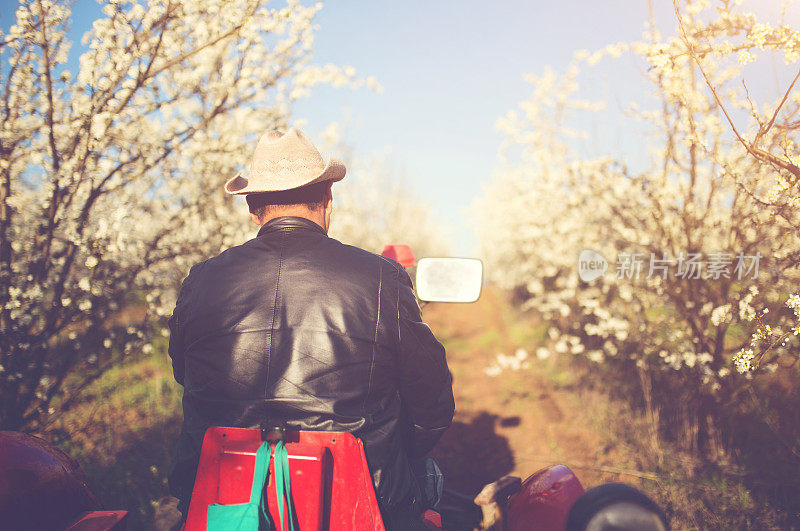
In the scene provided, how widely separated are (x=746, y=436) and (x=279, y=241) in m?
4.76

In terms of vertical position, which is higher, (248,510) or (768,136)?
(768,136)

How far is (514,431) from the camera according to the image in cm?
575

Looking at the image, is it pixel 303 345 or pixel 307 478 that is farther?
pixel 303 345

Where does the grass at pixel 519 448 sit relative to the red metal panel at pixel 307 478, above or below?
below

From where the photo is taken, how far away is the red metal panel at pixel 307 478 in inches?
57.3

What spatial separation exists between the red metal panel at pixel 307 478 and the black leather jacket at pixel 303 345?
0.13 metres

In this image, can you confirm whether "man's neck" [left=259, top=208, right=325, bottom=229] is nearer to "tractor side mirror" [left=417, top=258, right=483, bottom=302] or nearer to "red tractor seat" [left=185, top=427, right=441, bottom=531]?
"tractor side mirror" [left=417, top=258, right=483, bottom=302]

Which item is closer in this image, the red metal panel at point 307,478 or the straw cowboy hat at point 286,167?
the red metal panel at point 307,478

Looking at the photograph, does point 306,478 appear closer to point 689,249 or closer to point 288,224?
point 288,224

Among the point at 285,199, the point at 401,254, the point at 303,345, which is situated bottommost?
the point at 303,345

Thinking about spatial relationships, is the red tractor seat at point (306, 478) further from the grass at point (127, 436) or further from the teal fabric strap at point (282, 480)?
the grass at point (127, 436)

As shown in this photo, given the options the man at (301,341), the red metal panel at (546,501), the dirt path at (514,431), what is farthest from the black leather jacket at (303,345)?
the dirt path at (514,431)

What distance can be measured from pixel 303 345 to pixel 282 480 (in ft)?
1.44

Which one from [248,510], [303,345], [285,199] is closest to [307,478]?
[248,510]
